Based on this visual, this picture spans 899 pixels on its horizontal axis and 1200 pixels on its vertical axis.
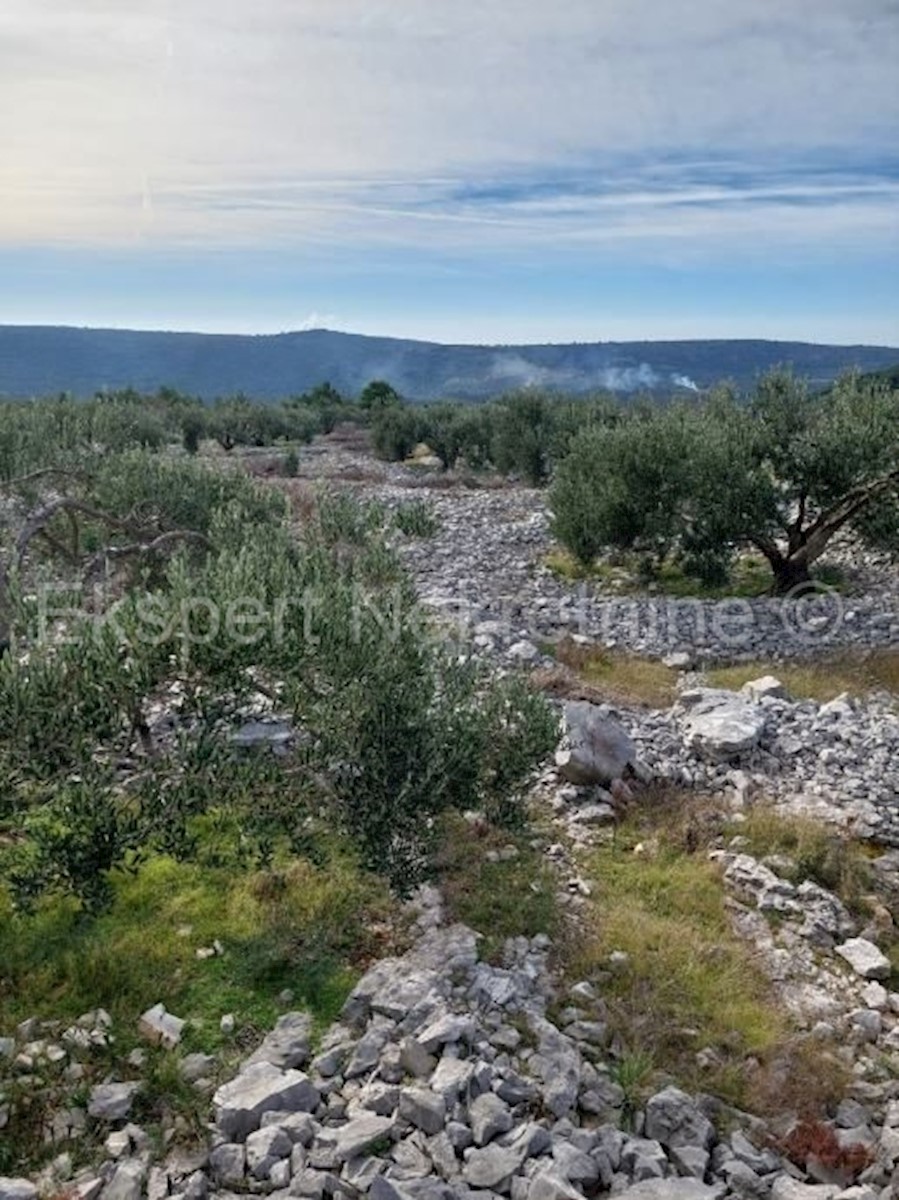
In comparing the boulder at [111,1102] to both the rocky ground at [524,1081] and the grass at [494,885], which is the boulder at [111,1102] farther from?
the grass at [494,885]

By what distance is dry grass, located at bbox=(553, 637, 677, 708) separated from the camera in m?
17.2

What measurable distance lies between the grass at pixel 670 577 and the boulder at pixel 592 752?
37.3ft

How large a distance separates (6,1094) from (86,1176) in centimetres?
110

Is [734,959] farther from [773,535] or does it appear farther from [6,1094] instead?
[773,535]

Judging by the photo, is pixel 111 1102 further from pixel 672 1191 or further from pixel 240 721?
pixel 672 1191

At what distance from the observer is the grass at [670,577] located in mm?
25156

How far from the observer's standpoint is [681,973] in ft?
31.7

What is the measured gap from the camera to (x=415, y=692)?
359 inches

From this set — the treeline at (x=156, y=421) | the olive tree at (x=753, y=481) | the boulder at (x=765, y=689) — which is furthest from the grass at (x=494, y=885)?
the treeline at (x=156, y=421)

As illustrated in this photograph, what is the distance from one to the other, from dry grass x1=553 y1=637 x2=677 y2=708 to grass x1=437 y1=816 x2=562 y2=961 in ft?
17.7

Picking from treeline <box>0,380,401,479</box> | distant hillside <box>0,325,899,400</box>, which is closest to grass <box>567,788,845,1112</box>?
treeline <box>0,380,401,479</box>

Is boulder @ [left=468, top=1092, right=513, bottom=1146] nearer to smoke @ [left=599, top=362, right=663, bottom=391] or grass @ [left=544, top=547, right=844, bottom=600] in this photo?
grass @ [left=544, top=547, right=844, bottom=600]

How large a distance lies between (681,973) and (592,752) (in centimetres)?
390

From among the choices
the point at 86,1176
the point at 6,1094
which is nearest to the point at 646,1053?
the point at 86,1176
